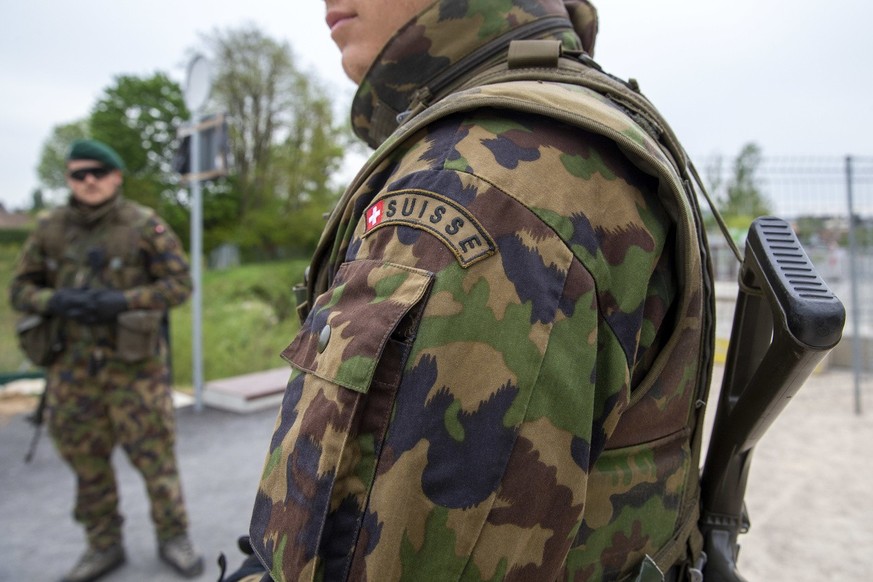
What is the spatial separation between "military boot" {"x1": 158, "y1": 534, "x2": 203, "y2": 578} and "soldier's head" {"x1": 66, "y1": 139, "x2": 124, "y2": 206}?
5.78 ft

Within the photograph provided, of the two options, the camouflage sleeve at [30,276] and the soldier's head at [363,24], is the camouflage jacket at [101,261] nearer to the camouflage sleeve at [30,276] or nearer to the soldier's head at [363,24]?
the camouflage sleeve at [30,276]

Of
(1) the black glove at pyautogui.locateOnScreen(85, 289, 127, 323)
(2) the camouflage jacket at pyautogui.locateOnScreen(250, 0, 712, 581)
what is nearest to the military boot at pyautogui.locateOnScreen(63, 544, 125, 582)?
(1) the black glove at pyautogui.locateOnScreen(85, 289, 127, 323)

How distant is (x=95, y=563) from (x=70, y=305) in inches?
48.6

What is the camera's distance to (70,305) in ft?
9.80

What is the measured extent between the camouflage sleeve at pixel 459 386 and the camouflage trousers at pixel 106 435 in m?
2.64

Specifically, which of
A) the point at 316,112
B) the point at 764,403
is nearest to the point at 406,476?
the point at 764,403

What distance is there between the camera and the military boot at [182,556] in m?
2.97

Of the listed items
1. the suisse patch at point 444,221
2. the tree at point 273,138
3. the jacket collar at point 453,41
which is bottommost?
the suisse patch at point 444,221

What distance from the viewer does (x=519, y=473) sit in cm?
68

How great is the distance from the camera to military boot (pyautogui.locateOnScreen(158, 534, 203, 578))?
9.75 ft

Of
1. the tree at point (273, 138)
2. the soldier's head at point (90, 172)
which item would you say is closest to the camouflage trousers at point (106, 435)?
the soldier's head at point (90, 172)

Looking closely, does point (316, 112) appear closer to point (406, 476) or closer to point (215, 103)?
point (215, 103)

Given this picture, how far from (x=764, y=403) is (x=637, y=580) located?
36 centimetres

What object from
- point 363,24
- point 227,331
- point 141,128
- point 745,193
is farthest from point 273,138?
point 363,24
